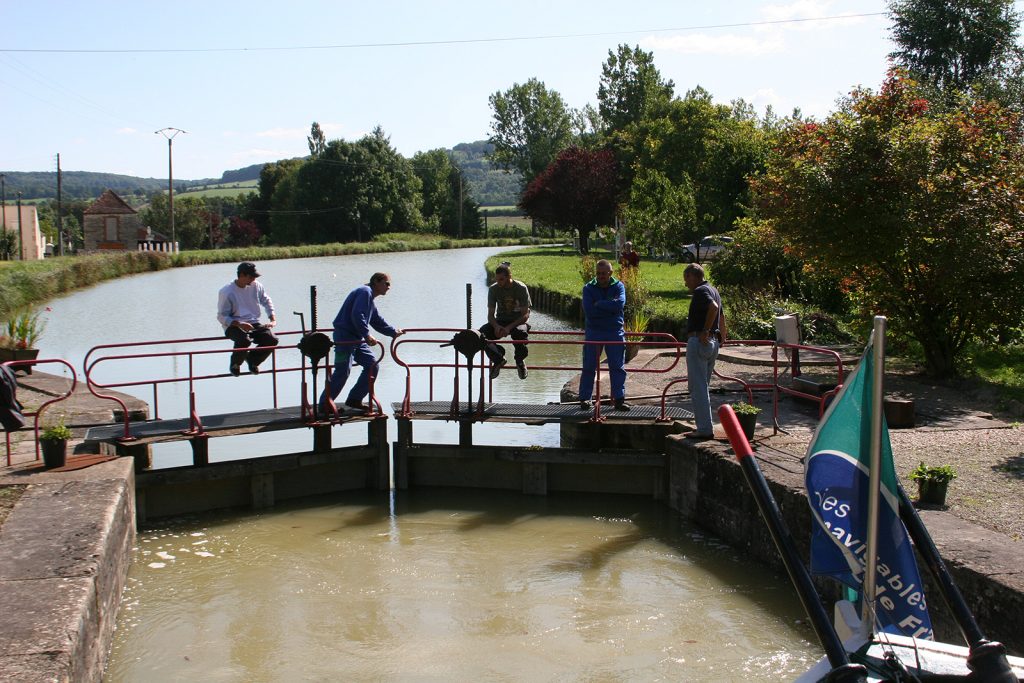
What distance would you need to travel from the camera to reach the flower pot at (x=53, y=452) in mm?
10250

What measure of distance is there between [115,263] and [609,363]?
48.7 meters

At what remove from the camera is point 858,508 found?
13.6 ft

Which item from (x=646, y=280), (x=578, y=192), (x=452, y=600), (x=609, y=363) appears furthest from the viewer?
(x=578, y=192)

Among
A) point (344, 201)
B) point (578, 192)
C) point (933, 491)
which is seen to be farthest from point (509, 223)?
point (933, 491)

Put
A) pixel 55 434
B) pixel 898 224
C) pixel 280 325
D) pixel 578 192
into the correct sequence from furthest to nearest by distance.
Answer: pixel 578 192 → pixel 280 325 → pixel 898 224 → pixel 55 434

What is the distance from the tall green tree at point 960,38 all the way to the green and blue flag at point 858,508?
144 feet

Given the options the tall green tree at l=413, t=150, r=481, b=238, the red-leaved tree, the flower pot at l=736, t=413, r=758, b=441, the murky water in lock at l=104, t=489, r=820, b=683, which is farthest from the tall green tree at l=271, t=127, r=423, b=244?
the flower pot at l=736, t=413, r=758, b=441

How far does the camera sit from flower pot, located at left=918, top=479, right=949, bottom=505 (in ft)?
28.5

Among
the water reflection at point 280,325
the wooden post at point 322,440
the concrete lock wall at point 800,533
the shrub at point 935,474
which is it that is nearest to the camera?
the concrete lock wall at point 800,533

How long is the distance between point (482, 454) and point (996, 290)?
24.5 feet

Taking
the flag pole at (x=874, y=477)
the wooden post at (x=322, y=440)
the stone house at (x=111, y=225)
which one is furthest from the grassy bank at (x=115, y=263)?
the flag pole at (x=874, y=477)

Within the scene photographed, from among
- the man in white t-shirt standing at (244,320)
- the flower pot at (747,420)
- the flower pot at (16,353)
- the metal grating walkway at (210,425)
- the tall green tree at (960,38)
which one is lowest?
the metal grating walkway at (210,425)

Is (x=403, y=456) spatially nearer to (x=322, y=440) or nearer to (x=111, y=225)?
(x=322, y=440)

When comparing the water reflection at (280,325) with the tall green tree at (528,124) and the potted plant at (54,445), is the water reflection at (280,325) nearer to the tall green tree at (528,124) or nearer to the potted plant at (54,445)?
the potted plant at (54,445)
